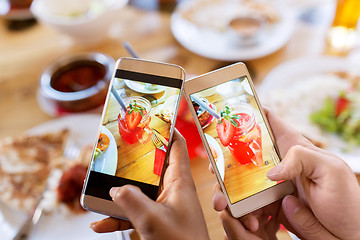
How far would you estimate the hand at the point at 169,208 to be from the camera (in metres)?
0.43

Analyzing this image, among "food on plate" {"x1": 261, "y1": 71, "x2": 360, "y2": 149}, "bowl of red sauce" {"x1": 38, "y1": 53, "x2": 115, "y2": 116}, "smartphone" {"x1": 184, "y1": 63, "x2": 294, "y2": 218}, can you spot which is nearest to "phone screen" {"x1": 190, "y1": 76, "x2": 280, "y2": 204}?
"smartphone" {"x1": 184, "y1": 63, "x2": 294, "y2": 218}

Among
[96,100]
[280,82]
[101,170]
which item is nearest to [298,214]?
[101,170]

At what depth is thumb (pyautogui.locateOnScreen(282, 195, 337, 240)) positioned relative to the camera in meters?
0.57

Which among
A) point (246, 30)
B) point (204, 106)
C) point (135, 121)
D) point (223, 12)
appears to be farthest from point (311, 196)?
point (223, 12)

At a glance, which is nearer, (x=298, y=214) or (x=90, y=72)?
(x=298, y=214)

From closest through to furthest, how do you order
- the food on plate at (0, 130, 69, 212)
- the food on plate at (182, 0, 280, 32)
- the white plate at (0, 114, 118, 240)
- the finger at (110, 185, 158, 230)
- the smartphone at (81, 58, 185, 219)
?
the finger at (110, 185, 158, 230), the smartphone at (81, 58, 185, 219), the white plate at (0, 114, 118, 240), the food on plate at (0, 130, 69, 212), the food on plate at (182, 0, 280, 32)

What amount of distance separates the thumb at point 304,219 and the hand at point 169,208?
196mm

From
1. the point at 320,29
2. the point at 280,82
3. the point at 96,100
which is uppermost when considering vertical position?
the point at 320,29

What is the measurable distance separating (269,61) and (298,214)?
66 cm

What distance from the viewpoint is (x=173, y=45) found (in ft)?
3.87

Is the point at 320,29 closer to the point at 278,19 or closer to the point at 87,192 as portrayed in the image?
the point at 278,19

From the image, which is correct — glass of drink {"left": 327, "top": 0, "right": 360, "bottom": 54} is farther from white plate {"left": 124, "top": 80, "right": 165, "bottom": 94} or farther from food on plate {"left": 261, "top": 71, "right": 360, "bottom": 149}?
white plate {"left": 124, "top": 80, "right": 165, "bottom": 94}

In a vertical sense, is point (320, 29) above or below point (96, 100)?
above

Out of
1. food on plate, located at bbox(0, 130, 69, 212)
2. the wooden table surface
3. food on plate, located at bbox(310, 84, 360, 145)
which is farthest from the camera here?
the wooden table surface
